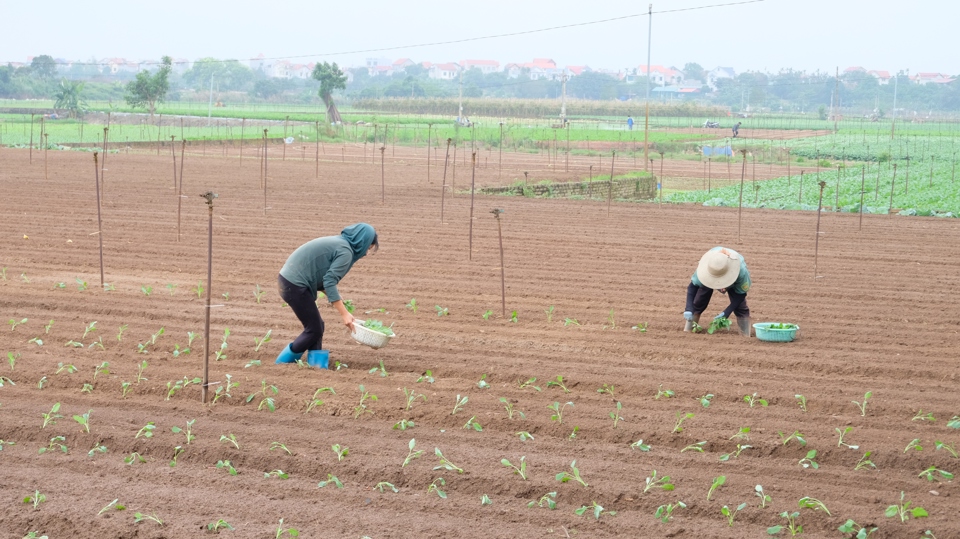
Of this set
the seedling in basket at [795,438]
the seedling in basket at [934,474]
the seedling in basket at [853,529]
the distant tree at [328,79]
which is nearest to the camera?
the seedling in basket at [853,529]

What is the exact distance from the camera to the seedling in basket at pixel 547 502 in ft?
15.4

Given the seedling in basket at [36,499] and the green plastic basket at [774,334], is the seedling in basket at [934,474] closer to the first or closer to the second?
the green plastic basket at [774,334]

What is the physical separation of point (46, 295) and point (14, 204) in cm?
823

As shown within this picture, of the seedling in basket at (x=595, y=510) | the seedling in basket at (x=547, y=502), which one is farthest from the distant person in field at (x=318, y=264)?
the seedling in basket at (x=595, y=510)

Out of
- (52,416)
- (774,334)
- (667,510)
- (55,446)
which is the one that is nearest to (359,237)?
(52,416)

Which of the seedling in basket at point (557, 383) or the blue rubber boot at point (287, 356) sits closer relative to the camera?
the seedling in basket at point (557, 383)

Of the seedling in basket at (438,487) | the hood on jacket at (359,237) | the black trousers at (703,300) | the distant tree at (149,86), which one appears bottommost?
the seedling in basket at (438,487)

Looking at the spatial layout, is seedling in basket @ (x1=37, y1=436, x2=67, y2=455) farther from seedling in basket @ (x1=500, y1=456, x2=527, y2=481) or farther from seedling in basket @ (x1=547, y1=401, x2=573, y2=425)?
seedling in basket @ (x1=547, y1=401, x2=573, y2=425)

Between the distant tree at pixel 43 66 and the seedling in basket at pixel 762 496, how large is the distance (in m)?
120

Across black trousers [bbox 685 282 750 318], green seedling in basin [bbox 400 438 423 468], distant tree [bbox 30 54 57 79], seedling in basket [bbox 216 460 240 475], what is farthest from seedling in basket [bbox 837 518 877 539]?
distant tree [bbox 30 54 57 79]

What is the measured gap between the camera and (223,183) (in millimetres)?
21859

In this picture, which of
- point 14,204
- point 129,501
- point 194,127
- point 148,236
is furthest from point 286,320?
point 194,127

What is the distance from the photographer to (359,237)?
6.61 metres

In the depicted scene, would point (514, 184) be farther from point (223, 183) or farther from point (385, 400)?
point (385, 400)
